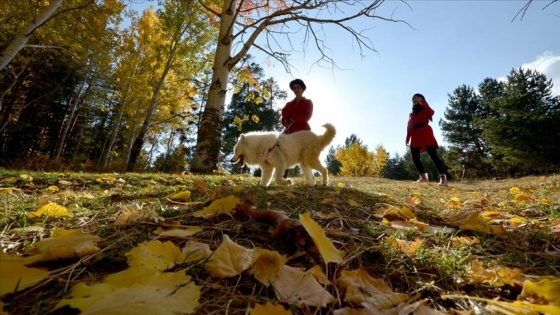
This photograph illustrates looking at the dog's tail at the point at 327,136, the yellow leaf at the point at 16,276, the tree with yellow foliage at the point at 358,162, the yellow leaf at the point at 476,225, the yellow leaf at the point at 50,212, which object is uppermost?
the tree with yellow foliage at the point at 358,162

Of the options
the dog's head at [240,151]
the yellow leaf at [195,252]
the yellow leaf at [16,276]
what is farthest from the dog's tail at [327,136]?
the yellow leaf at [16,276]

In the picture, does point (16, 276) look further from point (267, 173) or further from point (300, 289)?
point (267, 173)

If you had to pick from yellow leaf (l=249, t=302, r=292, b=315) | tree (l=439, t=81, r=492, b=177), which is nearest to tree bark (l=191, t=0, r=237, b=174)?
yellow leaf (l=249, t=302, r=292, b=315)

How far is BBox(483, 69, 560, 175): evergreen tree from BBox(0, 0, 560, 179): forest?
0.09 meters

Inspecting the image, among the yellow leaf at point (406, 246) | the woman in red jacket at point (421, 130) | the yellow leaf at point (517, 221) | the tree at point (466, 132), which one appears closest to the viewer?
the yellow leaf at point (406, 246)

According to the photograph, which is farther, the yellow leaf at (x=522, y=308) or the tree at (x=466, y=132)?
the tree at (x=466, y=132)

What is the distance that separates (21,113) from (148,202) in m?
26.2

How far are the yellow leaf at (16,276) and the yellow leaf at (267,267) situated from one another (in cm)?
50

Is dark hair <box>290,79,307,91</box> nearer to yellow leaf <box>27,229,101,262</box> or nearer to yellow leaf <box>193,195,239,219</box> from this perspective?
yellow leaf <box>193,195,239,219</box>

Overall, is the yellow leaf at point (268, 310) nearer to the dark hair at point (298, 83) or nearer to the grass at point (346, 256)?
the grass at point (346, 256)

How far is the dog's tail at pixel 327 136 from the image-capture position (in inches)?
202

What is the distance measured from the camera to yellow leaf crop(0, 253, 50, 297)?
56 cm

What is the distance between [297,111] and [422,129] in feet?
12.1

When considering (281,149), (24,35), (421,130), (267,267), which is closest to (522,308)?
(267,267)
